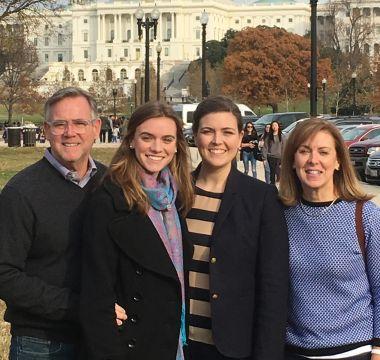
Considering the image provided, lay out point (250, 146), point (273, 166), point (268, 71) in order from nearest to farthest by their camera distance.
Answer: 1. point (273, 166)
2. point (250, 146)
3. point (268, 71)

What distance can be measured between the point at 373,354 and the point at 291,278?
48 cm

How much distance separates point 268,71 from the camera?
73.8 meters

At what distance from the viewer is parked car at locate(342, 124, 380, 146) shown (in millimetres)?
25766

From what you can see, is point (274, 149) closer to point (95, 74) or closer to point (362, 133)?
point (362, 133)

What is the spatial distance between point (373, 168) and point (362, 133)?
549 cm

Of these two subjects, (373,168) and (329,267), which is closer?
(329,267)

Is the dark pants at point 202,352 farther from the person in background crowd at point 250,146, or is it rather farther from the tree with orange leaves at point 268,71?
the tree with orange leaves at point 268,71

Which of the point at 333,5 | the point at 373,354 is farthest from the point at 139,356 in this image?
the point at 333,5

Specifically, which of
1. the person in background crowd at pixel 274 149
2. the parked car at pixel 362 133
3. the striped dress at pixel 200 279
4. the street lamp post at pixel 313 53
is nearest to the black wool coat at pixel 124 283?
the striped dress at pixel 200 279

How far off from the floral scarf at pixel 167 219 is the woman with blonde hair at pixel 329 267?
516 mm

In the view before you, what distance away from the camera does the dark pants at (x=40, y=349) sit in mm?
3373

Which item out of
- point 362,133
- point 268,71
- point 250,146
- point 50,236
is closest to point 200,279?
point 50,236

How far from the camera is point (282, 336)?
135 inches

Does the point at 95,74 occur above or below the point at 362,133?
above
